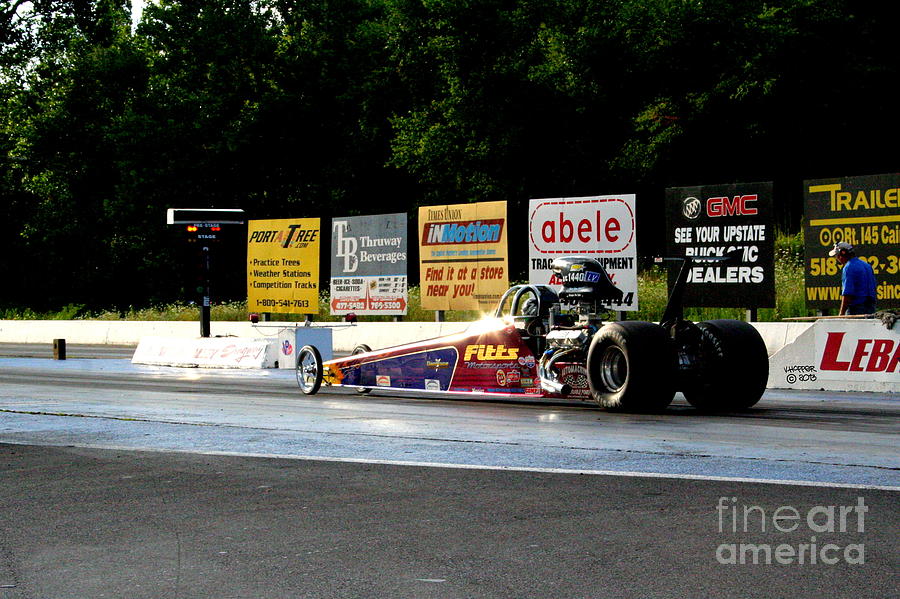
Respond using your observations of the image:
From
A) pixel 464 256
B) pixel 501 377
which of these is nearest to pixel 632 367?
pixel 501 377

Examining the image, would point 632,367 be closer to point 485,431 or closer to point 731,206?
point 485,431

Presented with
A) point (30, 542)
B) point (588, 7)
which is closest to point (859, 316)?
point (30, 542)

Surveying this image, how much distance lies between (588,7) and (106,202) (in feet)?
77.6

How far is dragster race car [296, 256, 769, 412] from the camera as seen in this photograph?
12219 millimetres

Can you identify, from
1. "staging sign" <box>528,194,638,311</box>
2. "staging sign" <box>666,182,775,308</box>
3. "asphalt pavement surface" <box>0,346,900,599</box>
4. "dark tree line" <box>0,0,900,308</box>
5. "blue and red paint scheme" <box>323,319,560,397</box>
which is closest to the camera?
"asphalt pavement surface" <box>0,346,900,599</box>

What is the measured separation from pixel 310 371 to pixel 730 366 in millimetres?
5871

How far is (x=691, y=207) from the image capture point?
64.3ft

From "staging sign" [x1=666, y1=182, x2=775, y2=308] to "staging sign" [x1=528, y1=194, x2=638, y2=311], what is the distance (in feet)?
3.26

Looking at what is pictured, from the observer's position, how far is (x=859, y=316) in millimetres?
15195

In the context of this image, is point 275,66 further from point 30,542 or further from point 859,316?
point 30,542

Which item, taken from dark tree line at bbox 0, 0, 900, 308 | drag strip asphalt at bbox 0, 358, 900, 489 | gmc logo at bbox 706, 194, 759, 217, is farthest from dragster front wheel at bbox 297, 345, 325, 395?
dark tree line at bbox 0, 0, 900, 308

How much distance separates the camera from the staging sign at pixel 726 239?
62.1ft

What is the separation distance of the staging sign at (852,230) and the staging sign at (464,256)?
660 centimetres

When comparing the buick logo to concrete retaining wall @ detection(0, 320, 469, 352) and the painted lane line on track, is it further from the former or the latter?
the painted lane line on track
